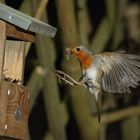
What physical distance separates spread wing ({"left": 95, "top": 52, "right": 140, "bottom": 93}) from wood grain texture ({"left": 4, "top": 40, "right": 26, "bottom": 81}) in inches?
17.8

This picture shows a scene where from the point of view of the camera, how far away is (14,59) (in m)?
3.17

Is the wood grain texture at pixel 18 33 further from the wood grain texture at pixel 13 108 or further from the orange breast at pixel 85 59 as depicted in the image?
the orange breast at pixel 85 59

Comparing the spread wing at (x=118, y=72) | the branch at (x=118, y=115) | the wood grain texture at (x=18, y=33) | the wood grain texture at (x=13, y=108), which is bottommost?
the branch at (x=118, y=115)

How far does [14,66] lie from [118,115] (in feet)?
5.36

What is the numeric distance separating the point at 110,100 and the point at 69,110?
1.60 feet

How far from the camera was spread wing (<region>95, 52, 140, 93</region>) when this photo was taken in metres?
3.44

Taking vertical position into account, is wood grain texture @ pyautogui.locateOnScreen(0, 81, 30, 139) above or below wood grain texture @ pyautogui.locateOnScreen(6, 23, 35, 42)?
below

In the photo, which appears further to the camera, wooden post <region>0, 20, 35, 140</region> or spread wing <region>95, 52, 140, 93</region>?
spread wing <region>95, 52, 140, 93</region>

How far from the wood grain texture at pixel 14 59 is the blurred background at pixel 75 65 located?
1.52 feet

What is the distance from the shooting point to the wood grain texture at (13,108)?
293 cm

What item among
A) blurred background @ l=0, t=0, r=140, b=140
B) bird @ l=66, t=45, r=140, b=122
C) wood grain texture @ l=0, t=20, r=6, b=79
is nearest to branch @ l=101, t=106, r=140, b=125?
blurred background @ l=0, t=0, r=140, b=140

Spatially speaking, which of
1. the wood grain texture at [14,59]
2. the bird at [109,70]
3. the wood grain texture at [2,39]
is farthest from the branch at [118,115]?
the wood grain texture at [2,39]

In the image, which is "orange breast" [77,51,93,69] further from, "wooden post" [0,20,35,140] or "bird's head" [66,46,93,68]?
"wooden post" [0,20,35,140]

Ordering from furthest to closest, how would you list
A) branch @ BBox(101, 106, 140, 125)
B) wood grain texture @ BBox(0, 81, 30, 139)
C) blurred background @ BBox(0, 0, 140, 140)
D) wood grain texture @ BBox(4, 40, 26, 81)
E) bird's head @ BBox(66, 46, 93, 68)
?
1. branch @ BBox(101, 106, 140, 125)
2. blurred background @ BBox(0, 0, 140, 140)
3. bird's head @ BBox(66, 46, 93, 68)
4. wood grain texture @ BBox(4, 40, 26, 81)
5. wood grain texture @ BBox(0, 81, 30, 139)
